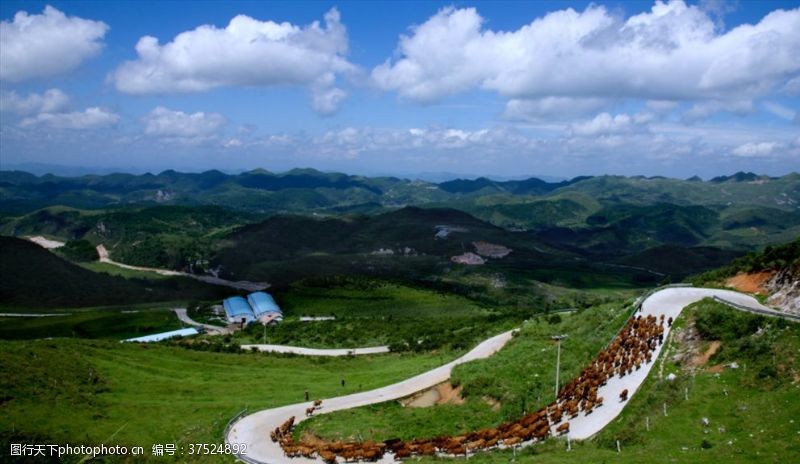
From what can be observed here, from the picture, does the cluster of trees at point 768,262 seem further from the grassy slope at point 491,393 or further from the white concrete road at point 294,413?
the white concrete road at point 294,413

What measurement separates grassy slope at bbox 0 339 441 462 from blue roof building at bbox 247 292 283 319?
175 feet

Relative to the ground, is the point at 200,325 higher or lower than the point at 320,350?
lower

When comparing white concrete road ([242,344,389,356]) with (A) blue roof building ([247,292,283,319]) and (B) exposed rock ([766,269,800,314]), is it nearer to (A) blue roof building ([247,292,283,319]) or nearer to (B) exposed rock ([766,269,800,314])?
(A) blue roof building ([247,292,283,319])

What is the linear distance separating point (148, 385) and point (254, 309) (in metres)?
75.3

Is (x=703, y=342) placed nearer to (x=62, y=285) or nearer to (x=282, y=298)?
(x=282, y=298)

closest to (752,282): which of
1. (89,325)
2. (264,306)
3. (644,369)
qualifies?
(644,369)

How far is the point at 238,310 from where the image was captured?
13125 cm

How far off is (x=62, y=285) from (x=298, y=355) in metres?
139

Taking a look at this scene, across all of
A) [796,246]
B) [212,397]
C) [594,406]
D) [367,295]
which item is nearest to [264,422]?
[212,397]

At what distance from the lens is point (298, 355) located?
247 ft

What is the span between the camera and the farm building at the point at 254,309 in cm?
12251

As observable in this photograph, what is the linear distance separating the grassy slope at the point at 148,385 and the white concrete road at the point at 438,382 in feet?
7.34

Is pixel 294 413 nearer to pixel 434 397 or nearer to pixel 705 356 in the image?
pixel 434 397

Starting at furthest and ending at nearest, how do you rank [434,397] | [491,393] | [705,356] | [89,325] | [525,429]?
[89,325], [434,397], [491,393], [705,356], [525,429]
